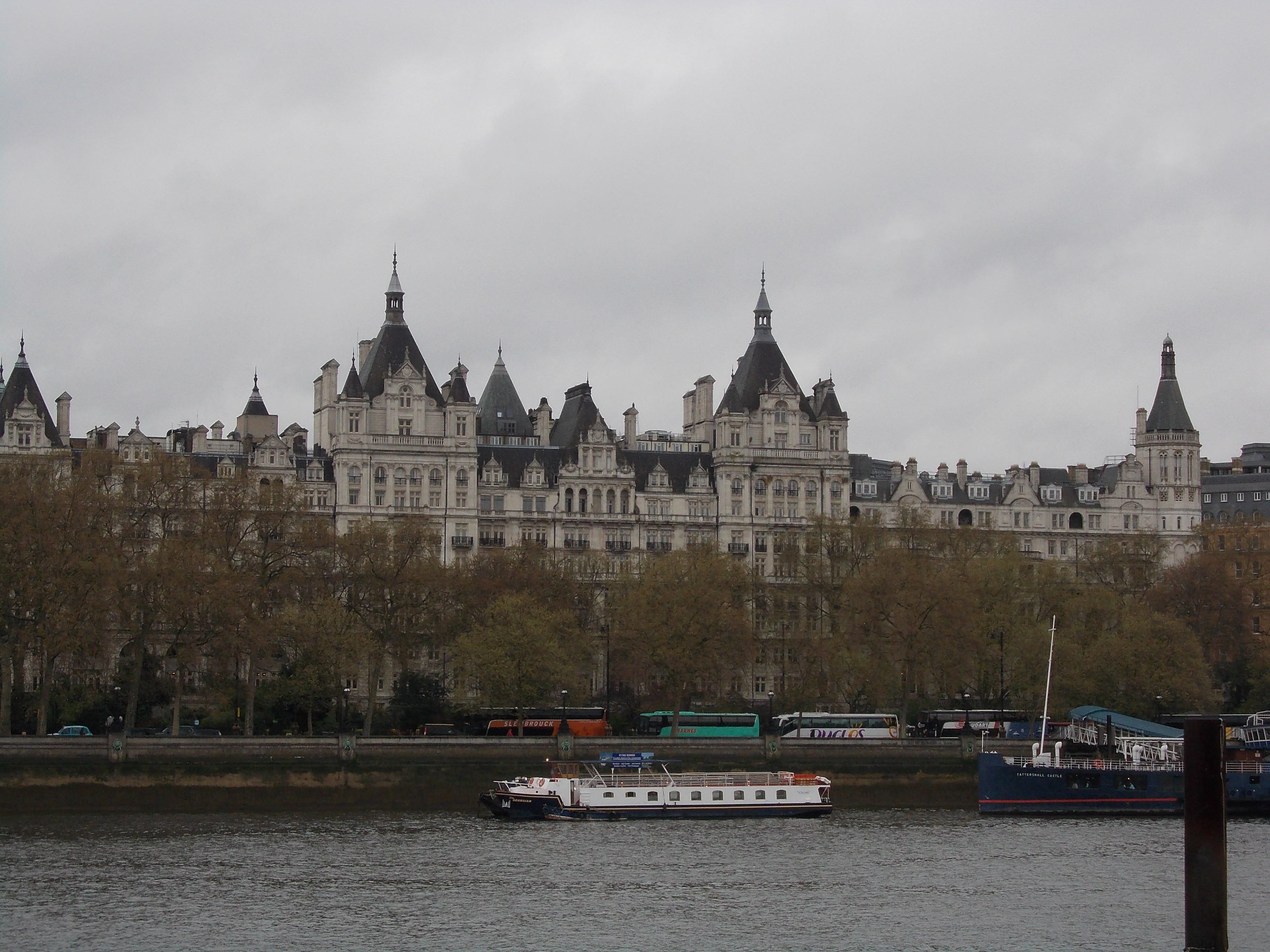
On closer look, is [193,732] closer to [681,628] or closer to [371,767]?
[371,767]

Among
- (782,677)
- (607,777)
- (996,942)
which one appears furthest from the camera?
(782,677)

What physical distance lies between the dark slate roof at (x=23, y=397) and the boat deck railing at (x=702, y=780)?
50.0m

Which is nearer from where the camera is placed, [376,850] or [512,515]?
[376,850]

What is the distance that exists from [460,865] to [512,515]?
63658 millimetres

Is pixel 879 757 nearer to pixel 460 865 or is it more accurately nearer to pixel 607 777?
pixel 607 777

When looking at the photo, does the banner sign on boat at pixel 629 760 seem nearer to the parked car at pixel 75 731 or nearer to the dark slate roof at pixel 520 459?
the parked car at pixel 75 731

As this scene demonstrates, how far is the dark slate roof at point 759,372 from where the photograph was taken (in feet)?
459

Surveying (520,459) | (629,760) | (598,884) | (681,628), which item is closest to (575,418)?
(520,459)

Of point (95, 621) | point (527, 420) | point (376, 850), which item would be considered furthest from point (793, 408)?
point (376, 850)

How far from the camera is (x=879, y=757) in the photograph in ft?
317

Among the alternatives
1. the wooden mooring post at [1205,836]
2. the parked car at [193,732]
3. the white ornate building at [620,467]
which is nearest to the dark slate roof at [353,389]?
the white ornate building at [620,467]

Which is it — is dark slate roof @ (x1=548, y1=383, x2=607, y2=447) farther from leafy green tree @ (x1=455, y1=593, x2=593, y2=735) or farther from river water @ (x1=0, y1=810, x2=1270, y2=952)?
river water @ (x1=0, y1=810, x2=1270, y2=952)

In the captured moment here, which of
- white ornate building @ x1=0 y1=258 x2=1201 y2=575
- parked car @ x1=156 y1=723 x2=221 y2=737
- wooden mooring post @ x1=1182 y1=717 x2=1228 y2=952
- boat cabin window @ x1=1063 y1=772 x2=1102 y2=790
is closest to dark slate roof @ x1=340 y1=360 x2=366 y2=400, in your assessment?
white ornate building @ x1=0 y1=258 x2=1201 y2=575

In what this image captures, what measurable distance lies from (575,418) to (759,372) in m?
12.7
